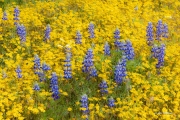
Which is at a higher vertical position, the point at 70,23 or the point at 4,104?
the point at 70,23

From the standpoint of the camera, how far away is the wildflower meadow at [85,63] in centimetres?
560

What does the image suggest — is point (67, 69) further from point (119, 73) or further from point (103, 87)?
point (119, 73)

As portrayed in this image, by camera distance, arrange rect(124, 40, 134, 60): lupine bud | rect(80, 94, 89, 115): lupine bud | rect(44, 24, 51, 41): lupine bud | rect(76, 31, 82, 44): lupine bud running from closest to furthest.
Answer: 1. rect(80, 94, 89, 115): lupine bud
2. rect(124, 40, 134, 60): lupine bud
3. rect(76, 31, 82, 44): lupine bud
4. rect(44, 24, 51, 41): lupine bud

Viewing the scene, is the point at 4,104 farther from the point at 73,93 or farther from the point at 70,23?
the point at 70,23

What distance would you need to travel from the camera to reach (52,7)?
802 cm

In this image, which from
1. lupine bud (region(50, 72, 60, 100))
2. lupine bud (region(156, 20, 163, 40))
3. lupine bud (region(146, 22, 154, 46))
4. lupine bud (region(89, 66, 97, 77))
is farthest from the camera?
lupine bud (region(156, 20, 163, 40))

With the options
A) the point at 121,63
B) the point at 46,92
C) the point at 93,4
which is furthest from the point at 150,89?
the point at 93,4

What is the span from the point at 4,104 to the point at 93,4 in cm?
350

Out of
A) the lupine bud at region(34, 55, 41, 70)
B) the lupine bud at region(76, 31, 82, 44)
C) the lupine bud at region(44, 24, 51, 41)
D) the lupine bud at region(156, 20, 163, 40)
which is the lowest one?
the lupine bud at region(34, 55, 41, 70)

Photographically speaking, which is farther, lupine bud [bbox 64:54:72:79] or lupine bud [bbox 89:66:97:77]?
lupine bud [bbox 89:66:97:77]

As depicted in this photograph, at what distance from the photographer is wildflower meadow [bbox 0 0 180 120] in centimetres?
560

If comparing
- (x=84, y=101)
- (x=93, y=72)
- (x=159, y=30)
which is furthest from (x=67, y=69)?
(x=159, y=30)

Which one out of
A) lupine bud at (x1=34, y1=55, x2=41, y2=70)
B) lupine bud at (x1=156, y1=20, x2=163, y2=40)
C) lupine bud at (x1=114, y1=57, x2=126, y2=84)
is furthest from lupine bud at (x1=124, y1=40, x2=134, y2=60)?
lupine bud at (x1=34, y1=55, x2=41, y2=70)

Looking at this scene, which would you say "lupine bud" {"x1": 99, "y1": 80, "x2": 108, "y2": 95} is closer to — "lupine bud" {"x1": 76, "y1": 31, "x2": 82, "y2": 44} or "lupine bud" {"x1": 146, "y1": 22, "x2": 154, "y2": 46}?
"lupine bud" {"x1": 76, "y1": 31, "x2": 82, "y2": 44}
